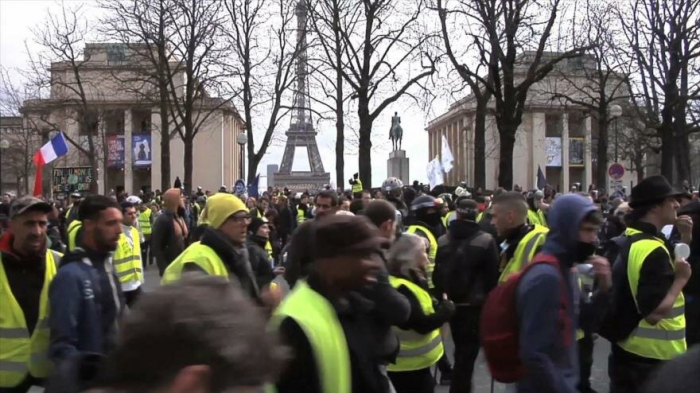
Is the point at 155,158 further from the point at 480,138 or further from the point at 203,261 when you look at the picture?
the point at 203,261

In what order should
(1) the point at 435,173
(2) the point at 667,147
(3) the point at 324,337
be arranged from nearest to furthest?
(3) the point at 324,337 < (2) the point at 667,147 < (1) the point at 435,173

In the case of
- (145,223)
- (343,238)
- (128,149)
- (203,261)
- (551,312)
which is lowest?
(145,223)

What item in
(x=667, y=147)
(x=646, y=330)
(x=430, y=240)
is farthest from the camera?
(x=667, y=147)

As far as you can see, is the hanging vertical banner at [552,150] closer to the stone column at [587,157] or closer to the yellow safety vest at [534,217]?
the stone column at [587,157]

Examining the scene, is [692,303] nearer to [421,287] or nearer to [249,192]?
[421,287]

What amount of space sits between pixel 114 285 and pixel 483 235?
361 centimetres

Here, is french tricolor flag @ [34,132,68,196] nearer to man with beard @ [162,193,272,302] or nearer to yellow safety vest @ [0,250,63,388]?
man with beard @ [162,193,272,302]

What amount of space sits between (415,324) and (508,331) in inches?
61.8

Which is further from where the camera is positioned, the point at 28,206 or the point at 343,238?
the point at 28,206

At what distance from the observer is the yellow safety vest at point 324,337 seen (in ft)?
9.65

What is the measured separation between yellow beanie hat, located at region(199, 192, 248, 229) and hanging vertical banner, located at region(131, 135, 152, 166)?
7099 centimetres

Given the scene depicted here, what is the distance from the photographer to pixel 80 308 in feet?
14.9

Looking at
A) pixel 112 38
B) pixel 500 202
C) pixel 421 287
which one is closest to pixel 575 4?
pixel 112 38

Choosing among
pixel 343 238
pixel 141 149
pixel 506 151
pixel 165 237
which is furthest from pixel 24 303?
pixel 141 149
